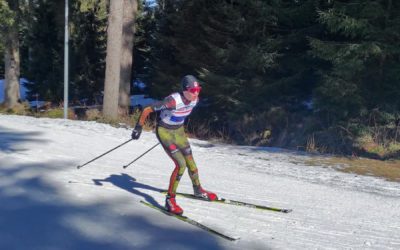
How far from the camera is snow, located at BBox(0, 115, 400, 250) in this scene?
17.4ft

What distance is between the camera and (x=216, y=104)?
17734mm

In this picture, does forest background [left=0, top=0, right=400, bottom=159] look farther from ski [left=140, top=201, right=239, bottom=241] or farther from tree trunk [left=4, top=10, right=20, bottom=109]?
ski [left=140, top=201, right=239, bottom=241]

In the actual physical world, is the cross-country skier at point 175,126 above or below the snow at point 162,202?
above

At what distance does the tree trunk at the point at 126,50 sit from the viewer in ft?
61.7

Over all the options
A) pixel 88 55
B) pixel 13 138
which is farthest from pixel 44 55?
pixel 13 138

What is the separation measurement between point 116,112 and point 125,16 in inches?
165

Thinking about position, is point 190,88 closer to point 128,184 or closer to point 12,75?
point 128,184

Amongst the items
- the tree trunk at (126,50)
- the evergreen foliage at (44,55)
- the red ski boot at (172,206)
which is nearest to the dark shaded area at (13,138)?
the red ski boot at (172,206)

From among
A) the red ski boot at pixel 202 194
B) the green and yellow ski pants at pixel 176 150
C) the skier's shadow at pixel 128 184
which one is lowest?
the skier's shadow at pixel 128 184

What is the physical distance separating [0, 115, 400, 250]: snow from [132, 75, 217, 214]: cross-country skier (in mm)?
500

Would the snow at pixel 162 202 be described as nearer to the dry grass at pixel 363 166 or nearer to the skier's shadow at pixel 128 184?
the skier's shadow at pixel 128 184

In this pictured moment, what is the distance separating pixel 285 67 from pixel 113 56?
19.9 ft

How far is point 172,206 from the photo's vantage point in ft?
20.4

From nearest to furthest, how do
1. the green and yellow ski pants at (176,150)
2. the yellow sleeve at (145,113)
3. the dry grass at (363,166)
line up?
the yellow sleeve at (145,113) < the green and yellow ski pants at (176,150) < the dry grass at (363,166)
